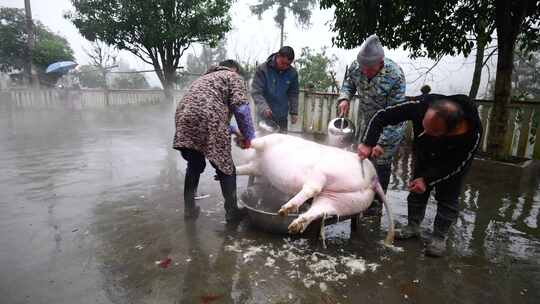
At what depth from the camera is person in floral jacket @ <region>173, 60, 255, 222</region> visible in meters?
2.89

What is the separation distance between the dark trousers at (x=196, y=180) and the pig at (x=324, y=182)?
1.44 ft

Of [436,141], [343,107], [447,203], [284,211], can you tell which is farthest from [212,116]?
[447,203]

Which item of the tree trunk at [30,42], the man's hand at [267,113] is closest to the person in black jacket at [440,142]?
the man's hand at [267,113]

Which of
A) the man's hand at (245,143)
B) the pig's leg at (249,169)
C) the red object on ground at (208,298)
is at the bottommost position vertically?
the red object on ground at (208,298)

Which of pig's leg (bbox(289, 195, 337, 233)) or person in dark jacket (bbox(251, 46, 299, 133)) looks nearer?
pig's leg (bbox(289, 195, 337, 233))

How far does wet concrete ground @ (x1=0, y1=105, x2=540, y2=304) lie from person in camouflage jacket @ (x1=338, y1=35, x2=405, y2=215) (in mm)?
761

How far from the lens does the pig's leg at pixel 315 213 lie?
238cm

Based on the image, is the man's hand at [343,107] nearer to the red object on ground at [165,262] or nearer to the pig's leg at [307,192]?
the pig's leg at [307,192]

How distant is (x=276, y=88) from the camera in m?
4.20

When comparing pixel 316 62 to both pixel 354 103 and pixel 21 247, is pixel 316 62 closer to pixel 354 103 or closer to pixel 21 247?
pixel 354 103

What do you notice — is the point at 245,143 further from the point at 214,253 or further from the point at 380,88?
the point at 380,88

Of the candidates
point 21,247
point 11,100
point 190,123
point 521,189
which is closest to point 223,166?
point 190,123

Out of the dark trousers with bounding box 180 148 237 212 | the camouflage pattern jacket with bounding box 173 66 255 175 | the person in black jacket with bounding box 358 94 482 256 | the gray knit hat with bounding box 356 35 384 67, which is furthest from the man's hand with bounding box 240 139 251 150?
the gray knit hat with bounding box 356 35 384 67

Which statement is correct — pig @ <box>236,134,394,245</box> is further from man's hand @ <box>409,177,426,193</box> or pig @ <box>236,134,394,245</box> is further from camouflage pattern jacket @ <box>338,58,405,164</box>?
camouflage pattern jacket @ <box>338,58,405,164</box>
